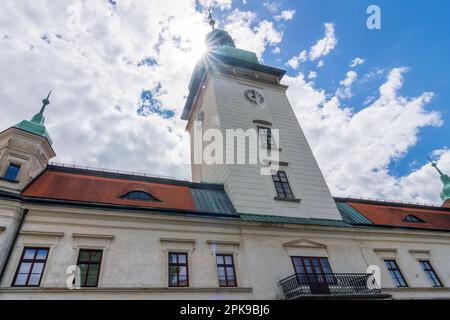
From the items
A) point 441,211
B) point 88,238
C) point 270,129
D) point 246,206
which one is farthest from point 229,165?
point 441,211

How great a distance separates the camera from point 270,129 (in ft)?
73.6

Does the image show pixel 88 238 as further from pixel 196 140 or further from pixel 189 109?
pixel 189 109

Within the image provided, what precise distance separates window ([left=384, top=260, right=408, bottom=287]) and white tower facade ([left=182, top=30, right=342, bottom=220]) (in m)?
3.83

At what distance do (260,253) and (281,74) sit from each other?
19.5m

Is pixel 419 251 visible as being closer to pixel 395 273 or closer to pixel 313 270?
pixel 395 273

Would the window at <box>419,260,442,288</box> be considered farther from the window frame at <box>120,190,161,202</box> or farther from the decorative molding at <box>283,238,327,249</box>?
the window frame at <box>120,190,161,202</box>

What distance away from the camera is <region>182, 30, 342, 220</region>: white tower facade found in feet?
59.5

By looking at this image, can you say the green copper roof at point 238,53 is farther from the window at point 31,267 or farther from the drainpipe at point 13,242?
the window at point 31,267

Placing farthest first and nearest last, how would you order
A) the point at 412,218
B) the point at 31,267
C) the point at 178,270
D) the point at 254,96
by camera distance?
the point at 254,96 < the point at 412,218 < the point at 178,270 < the point at 31,267

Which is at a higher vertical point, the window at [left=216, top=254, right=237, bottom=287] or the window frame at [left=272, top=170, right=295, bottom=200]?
the window frame at [left=272, top=170, right=295, bottom=200]

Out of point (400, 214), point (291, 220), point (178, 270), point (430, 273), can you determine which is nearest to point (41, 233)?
point (178, 270)

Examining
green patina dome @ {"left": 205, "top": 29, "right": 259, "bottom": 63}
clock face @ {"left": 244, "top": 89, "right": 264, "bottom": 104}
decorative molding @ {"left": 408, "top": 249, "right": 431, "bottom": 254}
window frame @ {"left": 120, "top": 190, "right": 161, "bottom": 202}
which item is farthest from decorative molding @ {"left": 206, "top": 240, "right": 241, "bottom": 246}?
green patina dome @ {"left": 205, "top": 29, "right": 259, "bottom": 63}

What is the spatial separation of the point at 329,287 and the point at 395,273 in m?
6.14

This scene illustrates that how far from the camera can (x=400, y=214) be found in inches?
845
